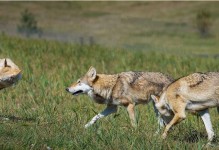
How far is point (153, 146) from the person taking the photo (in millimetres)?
7168

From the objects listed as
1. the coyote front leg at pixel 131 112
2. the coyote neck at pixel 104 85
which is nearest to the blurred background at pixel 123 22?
the coyote neck at pixel 104 85

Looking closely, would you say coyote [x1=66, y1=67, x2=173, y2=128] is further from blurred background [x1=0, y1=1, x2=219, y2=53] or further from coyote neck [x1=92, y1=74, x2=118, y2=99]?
blurred background [x1=0, y1=1, x2=219, y2=53]

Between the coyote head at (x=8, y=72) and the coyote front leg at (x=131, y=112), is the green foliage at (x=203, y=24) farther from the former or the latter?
the coyote head at (x=8, y=72)

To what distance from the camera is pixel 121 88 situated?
407 inches

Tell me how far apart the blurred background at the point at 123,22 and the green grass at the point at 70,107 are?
3198 cm

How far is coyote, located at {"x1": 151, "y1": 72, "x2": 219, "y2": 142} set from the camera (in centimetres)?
830

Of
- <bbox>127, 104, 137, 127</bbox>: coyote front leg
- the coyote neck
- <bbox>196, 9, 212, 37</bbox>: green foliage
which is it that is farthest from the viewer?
<bbox>196, 9, 212, 37</bbox>: green foliage

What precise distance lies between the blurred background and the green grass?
32.0m

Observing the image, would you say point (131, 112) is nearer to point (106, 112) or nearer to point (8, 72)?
point (106, 112)

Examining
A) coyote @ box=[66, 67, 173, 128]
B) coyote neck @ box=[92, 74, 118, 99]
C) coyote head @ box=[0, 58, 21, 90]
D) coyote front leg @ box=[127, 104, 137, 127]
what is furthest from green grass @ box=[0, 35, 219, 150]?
coyote head @ box=[0, 58, 21, 90]

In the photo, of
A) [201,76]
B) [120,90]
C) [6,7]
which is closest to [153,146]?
[201,76]

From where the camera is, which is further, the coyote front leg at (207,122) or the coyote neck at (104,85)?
the coyote neck at (104,85)

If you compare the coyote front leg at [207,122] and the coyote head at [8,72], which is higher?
the coyote head at [8,72]

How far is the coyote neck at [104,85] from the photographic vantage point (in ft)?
34.1
